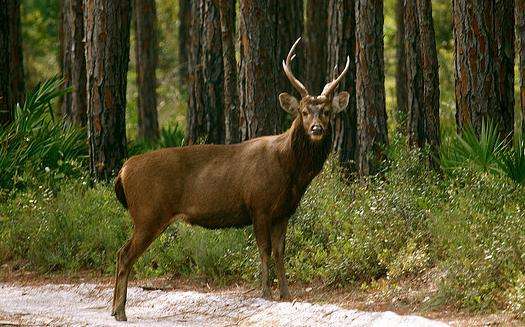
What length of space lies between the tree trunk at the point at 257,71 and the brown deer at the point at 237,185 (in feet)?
10.9

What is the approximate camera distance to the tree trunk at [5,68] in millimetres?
20938

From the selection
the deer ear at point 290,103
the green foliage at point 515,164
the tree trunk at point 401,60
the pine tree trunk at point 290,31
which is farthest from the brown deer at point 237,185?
the tree trunk at point 401,60

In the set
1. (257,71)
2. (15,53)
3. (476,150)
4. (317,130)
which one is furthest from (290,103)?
(15,53)

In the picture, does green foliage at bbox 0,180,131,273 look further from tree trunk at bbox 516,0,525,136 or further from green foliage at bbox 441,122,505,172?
tree trunk at bbox 516,0,525,136

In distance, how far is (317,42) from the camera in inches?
1085

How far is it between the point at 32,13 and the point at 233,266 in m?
29.2

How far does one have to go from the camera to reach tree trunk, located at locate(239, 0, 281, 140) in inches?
679

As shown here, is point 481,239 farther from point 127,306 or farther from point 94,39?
point 94,39

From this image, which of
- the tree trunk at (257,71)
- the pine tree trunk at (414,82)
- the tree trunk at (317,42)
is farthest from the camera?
the tree trunk at (317,42)

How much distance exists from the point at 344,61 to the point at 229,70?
2046 mm

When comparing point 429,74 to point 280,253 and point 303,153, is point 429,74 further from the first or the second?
point 280,253

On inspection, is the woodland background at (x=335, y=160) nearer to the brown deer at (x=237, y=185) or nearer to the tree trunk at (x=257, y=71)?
the tree trunk at (x=257, y=71)

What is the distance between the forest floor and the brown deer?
62 centimetres

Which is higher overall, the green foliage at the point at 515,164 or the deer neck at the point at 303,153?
the deer neck at the point at 303,153
